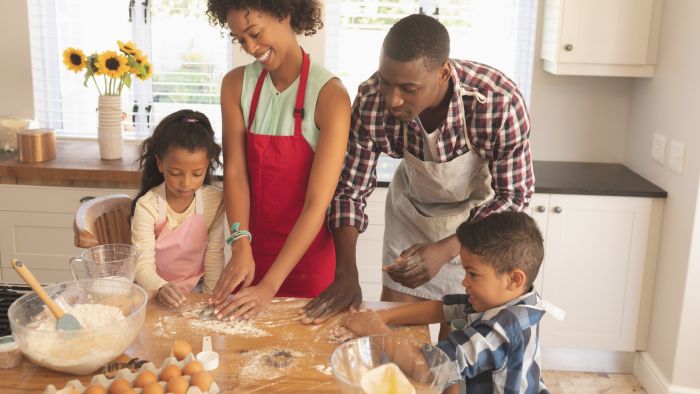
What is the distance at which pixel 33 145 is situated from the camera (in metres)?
2.90

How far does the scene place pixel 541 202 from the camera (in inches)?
111

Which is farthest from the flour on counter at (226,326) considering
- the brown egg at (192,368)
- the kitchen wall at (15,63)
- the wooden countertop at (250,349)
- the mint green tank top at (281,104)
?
the kitchen wall at (15,63)

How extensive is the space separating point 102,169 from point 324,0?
1180 millimetres

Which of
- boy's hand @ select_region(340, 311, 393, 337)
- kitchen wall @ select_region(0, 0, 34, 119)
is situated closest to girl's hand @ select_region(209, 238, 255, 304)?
boy's hand @ select_region(340, 311, 393, 337)

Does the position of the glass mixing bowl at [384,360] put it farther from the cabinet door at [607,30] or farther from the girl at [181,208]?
the cabinet door at [607,30]

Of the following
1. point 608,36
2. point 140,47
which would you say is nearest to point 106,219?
point 140,47

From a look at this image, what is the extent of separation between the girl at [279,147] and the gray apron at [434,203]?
0.72ft

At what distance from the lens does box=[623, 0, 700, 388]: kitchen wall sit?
2.54 m

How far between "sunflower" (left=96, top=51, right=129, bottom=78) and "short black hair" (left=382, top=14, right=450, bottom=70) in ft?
5.28

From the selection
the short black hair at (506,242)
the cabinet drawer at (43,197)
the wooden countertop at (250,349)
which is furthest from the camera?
the cabinet drawer at (43,197)

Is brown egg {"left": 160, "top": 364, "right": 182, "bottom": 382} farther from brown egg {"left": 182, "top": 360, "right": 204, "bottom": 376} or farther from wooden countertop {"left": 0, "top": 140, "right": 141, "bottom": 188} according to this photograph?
wooden countertop {"left": 0, "top": 140, "right": 141, "bottom": 188}

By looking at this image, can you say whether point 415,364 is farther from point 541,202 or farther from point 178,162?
point 541,202

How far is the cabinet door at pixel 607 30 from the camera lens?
2.83m

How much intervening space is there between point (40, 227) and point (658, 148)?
8.06 feet
